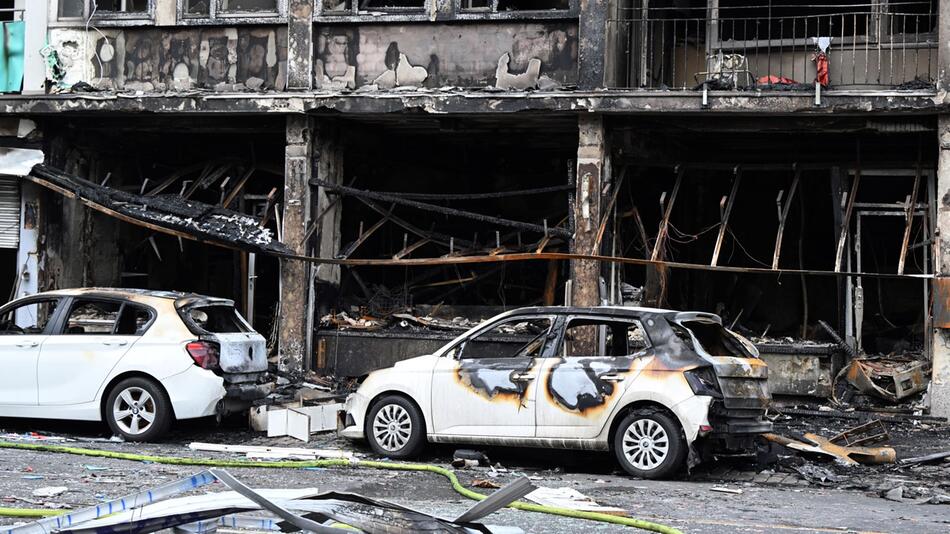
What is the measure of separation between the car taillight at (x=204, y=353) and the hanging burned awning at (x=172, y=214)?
10.8 ft

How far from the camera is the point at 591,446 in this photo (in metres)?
11.4

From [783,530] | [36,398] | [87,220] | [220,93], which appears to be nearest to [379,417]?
[36,398]

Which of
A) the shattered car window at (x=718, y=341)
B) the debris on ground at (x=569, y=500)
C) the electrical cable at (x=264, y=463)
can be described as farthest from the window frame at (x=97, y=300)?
the shattered car window at (x=718, y=341)

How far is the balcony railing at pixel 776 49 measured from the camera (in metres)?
15.8

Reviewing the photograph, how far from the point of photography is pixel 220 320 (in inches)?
545

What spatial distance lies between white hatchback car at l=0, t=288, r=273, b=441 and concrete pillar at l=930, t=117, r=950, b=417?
7792 mm

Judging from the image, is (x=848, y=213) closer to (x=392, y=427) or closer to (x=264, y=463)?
(x=392, y=427)

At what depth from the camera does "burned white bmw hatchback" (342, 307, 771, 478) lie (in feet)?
36.6

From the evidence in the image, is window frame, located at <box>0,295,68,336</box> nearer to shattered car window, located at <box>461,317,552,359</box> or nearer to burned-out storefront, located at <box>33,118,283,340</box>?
burned-out storefront, located at <box>33,118,283,340</box>

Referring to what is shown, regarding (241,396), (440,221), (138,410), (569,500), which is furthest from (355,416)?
Result: (440,221)

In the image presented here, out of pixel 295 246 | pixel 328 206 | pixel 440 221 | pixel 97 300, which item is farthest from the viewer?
pixel 440 221

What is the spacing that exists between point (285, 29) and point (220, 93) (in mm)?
1239

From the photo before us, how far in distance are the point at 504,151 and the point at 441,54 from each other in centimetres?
366

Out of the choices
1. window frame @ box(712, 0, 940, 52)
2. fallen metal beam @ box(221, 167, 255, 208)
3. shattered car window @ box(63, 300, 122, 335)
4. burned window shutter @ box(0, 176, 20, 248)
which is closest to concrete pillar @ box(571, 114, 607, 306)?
window frame @ box(712, 0, 940, 52)
